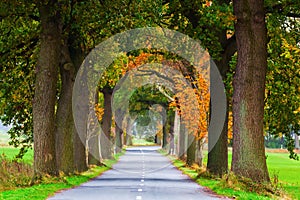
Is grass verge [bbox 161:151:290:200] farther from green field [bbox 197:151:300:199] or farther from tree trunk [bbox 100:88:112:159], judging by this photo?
tree trunk [bbox 100:88:112:159]

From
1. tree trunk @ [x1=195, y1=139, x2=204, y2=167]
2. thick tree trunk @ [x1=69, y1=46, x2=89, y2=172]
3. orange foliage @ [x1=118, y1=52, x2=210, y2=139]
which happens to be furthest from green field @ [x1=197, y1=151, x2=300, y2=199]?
thick tree trunk @ [x1=69, y1=46, x2=89, y2=172]

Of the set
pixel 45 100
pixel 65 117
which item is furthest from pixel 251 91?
pixel 65 117

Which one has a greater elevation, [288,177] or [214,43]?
[214,43]

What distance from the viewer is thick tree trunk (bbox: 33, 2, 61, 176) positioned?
23.9m

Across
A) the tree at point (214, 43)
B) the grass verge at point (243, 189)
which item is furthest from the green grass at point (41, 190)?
the tree at point (214, 43)

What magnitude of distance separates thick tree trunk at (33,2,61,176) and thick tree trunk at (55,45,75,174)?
4452 millimetres

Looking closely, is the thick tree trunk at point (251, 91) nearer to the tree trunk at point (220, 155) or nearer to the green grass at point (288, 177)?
the green grass at point (288, 177)

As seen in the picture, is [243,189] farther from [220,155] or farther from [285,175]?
[285,175]

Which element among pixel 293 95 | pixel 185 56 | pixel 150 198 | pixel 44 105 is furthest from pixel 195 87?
pixel 150 198

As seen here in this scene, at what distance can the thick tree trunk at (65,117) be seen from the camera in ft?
95.2

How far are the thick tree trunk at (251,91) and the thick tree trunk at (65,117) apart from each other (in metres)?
10.3

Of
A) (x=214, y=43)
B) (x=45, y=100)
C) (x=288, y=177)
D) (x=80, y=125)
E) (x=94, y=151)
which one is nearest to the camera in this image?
(x=45, y=100)

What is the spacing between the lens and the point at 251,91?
69.8ft

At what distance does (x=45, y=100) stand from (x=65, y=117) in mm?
5096
